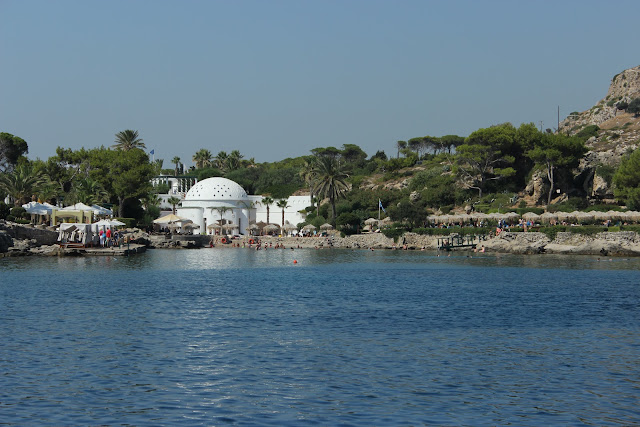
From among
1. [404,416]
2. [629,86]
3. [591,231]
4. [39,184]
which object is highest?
[629,86]

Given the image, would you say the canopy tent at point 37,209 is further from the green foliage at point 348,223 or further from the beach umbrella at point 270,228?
the beach umbrella at point 270,228

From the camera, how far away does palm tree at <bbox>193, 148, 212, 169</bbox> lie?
489ft

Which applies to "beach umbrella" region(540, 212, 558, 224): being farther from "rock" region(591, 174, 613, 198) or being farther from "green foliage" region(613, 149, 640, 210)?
"rock" region(591, 174, 613, 198)

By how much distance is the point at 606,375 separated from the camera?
15469mm

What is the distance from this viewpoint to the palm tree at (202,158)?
149125 millimetres

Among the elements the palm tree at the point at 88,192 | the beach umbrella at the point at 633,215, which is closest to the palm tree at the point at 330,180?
the palm tree at the point at 88,192

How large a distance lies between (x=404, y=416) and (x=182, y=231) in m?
91.5

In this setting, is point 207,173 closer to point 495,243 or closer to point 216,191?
point 216,191

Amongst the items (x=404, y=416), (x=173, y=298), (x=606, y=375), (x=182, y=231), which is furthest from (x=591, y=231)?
(x=182, y=231)

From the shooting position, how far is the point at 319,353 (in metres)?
17.8

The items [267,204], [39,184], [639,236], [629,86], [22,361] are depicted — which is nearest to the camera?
[22,361]

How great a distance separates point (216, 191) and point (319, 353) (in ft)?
309

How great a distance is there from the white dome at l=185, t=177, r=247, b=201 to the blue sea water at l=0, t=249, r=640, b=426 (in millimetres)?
73772

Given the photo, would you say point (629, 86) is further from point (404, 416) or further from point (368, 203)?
point (404, 416)
